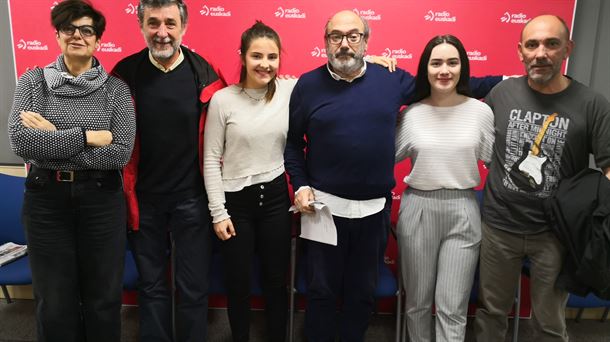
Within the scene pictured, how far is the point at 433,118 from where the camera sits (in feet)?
6.75

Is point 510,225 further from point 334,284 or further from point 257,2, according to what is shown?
point 257,2

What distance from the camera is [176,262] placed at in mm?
2232

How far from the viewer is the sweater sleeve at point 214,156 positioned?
6.79ft

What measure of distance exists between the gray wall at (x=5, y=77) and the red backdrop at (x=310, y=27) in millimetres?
120

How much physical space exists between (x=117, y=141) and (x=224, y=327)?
5.08ft

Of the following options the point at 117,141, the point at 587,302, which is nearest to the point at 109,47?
the point at 117,141

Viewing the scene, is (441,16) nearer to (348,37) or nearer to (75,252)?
(348,37)

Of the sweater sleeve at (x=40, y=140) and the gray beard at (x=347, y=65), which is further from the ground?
the gray beard at (x=347, y=65)

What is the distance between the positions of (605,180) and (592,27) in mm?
1309

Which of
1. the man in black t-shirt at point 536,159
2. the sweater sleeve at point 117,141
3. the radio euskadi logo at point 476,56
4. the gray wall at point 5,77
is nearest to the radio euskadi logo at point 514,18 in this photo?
the radio euskadi logo at point 476,56

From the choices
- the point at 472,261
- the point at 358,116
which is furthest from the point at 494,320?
the point at 358,116

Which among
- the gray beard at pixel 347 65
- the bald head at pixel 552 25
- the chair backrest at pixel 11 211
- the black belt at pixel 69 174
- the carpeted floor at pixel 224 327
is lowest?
the carpeted floor at pixel 224 327

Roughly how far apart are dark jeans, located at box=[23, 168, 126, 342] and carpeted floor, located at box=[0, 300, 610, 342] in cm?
71

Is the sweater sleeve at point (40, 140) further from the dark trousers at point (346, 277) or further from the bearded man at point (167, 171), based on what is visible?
the dark trousers at point (346, 277)
